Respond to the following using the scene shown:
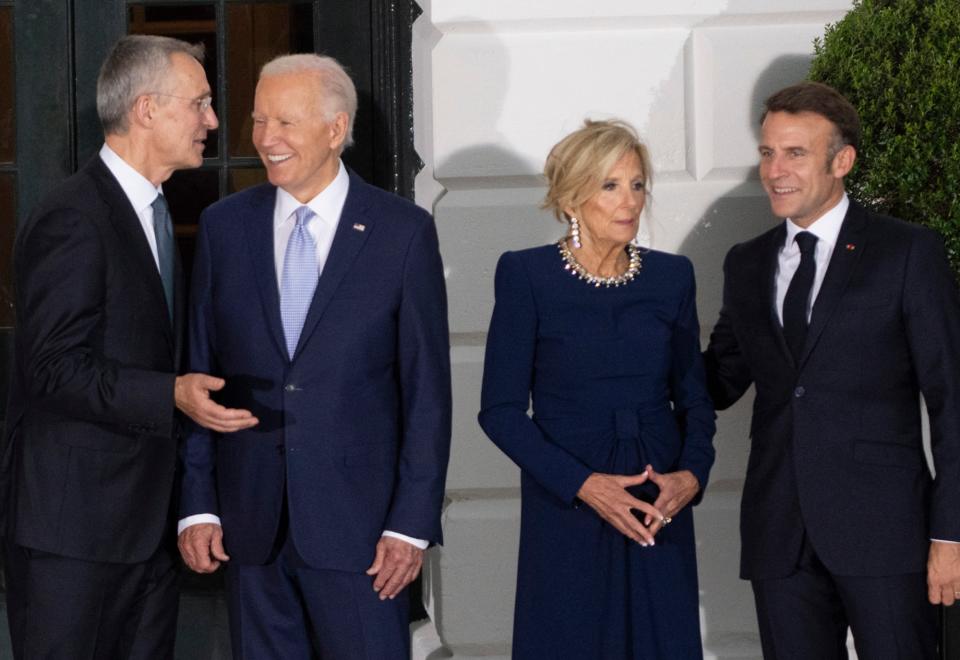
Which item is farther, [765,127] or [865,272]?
[765,127]

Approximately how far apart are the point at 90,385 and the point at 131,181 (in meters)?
0.60

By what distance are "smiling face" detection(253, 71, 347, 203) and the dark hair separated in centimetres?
121

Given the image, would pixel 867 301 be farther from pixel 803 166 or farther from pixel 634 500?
pixel 634 500

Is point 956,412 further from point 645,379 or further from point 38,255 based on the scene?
point 38,255

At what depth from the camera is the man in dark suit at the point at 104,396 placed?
3312mm

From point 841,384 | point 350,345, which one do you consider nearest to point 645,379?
point 841,384

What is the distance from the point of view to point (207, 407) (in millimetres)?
3217

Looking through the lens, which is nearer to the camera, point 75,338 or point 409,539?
point 75,338

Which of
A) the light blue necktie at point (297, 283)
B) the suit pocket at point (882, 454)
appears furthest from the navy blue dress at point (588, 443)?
the light blue necktie at point (297, 283)

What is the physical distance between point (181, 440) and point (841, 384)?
1.71 metres

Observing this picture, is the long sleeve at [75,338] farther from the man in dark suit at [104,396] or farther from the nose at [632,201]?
the nose at [632,201]

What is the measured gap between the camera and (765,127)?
3.83 meters

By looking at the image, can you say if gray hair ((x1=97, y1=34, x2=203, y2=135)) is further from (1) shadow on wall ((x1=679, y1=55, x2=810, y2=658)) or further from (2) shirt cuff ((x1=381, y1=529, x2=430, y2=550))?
(1) shadow on wall ((x1=679, y1=55, x2=810, y2=658))

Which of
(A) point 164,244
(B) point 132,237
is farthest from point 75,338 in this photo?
(A) point 164,244
